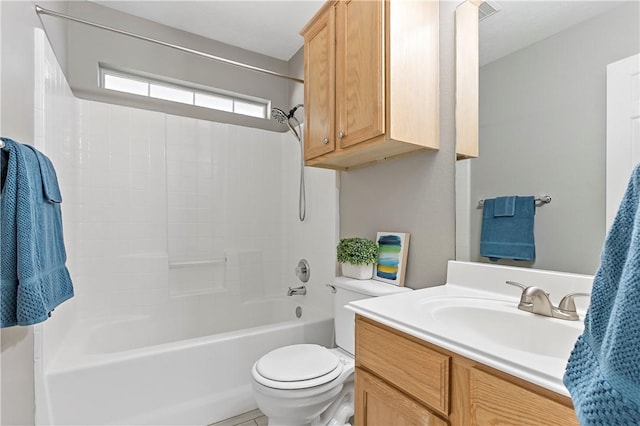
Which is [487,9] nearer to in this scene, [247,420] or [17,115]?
[17,115]

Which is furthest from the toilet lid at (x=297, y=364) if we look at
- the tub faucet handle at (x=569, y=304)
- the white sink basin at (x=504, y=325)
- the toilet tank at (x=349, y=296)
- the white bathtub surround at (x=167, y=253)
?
the tub faucet handle at (x=569, y=304)

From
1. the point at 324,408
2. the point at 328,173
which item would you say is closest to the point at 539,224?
the point at 324,408

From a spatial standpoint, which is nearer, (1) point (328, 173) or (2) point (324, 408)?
(2) point (324, 408)

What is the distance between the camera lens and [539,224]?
108 cm

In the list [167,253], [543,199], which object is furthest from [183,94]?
[543,199]

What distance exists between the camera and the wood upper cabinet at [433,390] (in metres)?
0.60

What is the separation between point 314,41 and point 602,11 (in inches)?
48.5

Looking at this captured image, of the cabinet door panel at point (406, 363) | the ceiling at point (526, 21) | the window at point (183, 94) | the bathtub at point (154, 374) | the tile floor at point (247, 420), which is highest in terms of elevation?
the window at point (183, 94)

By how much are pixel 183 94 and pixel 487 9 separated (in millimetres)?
2294

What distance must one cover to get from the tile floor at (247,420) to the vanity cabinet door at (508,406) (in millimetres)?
1417

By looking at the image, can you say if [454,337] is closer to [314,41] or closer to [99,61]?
[314,41]

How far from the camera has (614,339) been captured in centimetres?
38

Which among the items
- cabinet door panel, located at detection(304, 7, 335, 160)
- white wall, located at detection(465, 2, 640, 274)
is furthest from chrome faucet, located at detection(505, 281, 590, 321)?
cabinet door panel, located at detection(304, 7, 335, 160)

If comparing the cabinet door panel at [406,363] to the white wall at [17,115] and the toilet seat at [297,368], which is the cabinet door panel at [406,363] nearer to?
the toilet seat at [297,368]
